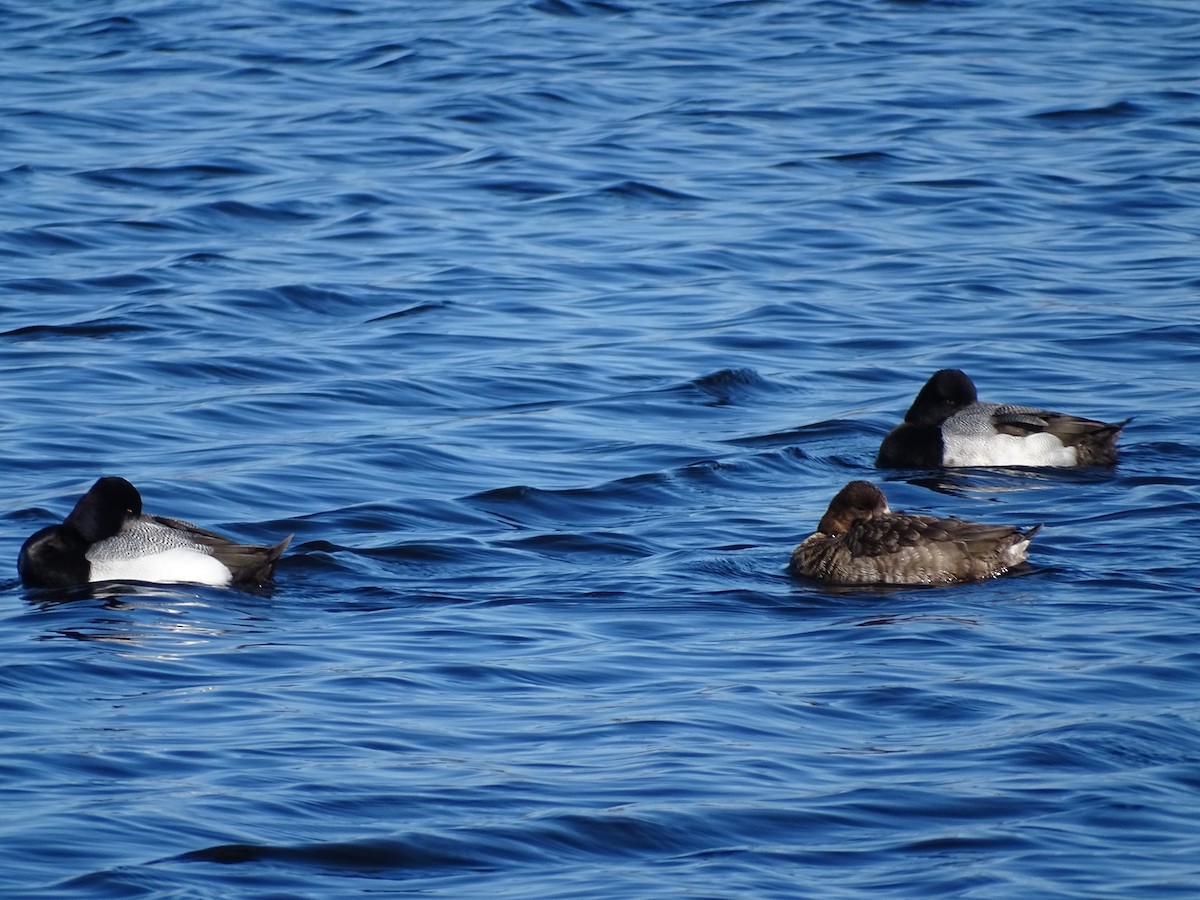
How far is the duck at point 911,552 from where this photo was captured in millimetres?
10148

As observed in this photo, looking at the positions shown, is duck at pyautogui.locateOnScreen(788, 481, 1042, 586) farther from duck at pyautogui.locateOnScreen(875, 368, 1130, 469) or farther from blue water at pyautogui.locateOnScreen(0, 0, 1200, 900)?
duck at pyautogui.locateOnScreen(875, 368, 1130, 469)

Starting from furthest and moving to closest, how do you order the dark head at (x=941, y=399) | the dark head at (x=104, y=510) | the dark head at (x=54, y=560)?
the dark head at (x=941, y=399), the dark head at (x=104, y=510), the dark head at (x=54, y=560)

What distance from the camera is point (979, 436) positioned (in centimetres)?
1315

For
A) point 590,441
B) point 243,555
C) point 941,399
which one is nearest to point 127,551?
point 243,555

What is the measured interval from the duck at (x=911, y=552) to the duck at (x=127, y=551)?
2791mm

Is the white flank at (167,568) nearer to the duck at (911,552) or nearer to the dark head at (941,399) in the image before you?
the duck at (911,552)

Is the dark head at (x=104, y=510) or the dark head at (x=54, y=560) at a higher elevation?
the dark head at (x=104, y=510)

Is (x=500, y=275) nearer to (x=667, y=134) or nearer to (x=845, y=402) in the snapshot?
(x=845, y=402)

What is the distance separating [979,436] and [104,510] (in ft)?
19.0

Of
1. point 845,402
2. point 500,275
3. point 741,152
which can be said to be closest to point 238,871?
point 845,402

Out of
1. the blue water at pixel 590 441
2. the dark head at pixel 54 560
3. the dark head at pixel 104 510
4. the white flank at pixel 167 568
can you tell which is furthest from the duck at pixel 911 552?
the dark head at pixel 54 560

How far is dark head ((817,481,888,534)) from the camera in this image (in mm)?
10742

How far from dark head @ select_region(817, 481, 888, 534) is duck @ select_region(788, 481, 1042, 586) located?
0.16 meters

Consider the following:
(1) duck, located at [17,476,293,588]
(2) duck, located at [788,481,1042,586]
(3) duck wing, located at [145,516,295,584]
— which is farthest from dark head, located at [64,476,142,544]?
(2) duck, located at [788,481,1042,586]
